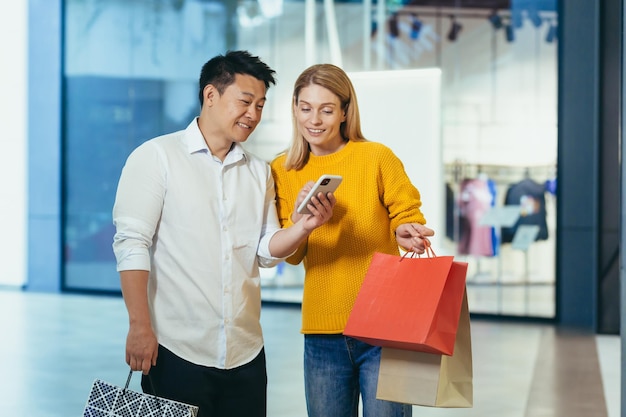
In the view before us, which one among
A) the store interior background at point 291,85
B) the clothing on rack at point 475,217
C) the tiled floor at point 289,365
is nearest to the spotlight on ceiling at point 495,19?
the store interior background at point 291,85

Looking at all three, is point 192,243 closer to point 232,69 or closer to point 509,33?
point 232,69

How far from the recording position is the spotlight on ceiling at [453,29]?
36.5 feet

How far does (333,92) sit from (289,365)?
16.2ft

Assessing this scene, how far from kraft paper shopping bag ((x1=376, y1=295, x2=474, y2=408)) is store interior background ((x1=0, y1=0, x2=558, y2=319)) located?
767cm

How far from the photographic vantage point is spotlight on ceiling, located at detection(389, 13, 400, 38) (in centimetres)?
1145

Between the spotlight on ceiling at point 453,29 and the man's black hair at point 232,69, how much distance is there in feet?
29.5

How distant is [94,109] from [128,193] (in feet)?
36.6

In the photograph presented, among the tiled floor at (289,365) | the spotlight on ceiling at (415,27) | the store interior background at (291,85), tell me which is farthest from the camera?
the spotlight on ceiling at (415,27)

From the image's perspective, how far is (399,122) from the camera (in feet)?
19.3

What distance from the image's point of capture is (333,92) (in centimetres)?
257

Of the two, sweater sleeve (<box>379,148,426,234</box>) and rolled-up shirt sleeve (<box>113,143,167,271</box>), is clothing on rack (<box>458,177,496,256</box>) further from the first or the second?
rolled-up shirt sleeve (<box>113,143,167,271</box>)

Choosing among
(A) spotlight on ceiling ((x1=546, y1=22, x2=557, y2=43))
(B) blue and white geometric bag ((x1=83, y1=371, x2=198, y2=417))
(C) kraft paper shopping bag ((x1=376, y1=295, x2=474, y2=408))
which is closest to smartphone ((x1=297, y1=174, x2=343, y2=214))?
(C) kraft paper shopping bag ((x1=376, y1=295, x2=474, y2=408))

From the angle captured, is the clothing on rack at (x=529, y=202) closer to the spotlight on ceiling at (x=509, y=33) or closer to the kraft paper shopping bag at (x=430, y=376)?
the spotlight on ceiling at (x=509, y=33)

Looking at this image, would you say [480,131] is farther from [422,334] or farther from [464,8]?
[422,334]
